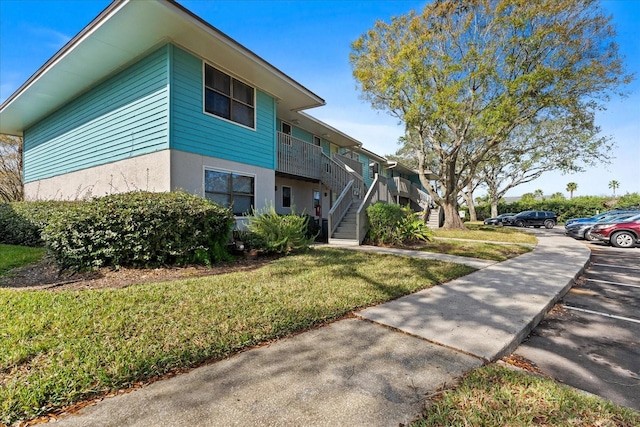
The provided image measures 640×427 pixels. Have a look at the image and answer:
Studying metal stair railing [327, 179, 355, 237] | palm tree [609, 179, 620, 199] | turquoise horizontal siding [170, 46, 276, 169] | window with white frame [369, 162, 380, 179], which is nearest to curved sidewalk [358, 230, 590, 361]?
metal stair railing [327, 179, 355, 237]

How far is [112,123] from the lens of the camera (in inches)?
345

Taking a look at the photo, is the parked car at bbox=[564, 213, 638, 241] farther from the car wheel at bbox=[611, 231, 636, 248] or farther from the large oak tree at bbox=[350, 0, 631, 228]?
the large oak tree at bbox=[350, 0, 631, 228]

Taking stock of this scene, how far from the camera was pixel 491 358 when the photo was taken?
250cm

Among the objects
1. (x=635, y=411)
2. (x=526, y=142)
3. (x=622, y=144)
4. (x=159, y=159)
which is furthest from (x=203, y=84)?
(x=622, y=144)

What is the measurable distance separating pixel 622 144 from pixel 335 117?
1022 inches

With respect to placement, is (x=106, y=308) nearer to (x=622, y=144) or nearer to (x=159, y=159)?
(x=159, y=159)

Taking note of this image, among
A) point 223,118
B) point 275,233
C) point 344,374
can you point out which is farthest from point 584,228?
point 344,374

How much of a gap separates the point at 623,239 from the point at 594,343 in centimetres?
1290

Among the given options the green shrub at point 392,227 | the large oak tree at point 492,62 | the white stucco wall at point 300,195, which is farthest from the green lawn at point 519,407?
the large oak tree at point 492,62

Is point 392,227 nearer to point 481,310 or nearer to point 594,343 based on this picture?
point 481,310

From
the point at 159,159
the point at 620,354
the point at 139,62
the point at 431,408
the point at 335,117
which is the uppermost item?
the point at 335,117

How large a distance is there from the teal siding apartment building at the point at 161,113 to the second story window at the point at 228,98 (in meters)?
0.03

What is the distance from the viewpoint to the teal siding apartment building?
278 inches

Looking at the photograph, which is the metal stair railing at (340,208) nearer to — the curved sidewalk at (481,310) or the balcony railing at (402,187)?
the curved sidewalk at (481,310)
